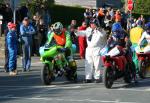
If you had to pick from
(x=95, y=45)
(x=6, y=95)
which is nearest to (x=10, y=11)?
(x=95, y=45)

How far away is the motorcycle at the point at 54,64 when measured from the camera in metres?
17.2

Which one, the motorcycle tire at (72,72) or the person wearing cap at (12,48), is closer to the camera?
the motorcycle tire at (72,72)

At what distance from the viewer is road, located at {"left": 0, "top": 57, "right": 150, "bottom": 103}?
1439 cm

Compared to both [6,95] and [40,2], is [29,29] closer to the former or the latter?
[6,95]

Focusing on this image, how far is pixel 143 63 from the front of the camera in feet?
64.0

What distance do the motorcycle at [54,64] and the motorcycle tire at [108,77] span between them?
1682 millimetres

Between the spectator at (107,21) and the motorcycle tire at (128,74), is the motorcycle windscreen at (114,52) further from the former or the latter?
the spectator at (107,21)

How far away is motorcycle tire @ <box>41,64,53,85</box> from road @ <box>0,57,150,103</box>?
15cm

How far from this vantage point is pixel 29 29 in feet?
72.0

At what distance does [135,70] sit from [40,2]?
49.7ft

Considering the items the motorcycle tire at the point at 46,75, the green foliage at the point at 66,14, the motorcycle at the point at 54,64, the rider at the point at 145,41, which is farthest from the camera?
the green foliage at the point at 66,14

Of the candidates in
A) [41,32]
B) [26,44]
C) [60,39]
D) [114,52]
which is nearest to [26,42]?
[26,44]

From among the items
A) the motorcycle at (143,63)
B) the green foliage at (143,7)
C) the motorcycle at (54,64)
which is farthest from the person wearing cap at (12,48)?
the green foliage at (143,7)

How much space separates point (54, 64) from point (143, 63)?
3.39 meters
